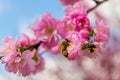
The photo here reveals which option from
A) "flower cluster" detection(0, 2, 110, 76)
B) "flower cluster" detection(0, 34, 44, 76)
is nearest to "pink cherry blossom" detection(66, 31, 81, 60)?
"flower cluster" detection(0, 2, 110, 76)

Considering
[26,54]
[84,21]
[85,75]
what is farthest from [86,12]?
[85,75]

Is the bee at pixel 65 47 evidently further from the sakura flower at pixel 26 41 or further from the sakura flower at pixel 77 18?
the sakura flower at pixel 26 41

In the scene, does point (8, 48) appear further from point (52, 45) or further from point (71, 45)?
point (71, 45)

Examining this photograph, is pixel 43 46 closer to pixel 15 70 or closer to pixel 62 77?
pixel 15 70

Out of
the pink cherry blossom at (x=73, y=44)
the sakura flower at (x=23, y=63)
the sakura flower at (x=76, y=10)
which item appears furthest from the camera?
the sakura flower at (x=76, y=10)

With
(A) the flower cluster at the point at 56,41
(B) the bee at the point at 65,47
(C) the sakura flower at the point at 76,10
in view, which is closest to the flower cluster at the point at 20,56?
(A) the flower cluster at the point at 56,41

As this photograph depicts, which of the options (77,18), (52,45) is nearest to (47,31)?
(52,45)

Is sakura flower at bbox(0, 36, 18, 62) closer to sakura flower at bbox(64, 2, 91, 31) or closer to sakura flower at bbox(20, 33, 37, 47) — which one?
sakura flower at bbox(20, 33, 37, 47)
